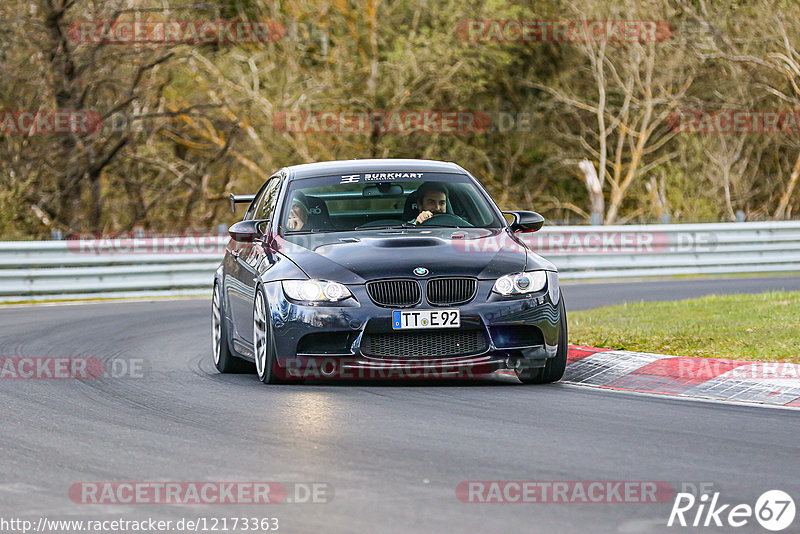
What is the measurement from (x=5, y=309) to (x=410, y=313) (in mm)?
11251

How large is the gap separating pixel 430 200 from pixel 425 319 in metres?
1.84

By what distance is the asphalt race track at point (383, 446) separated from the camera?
18.7ft

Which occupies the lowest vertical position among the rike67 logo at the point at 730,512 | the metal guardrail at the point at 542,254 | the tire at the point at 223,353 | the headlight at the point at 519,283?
the metal guardrail at the point at 542,254

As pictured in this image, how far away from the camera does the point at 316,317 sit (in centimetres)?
954

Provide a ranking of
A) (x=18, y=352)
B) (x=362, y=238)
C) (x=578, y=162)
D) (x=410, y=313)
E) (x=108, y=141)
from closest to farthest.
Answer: (x=410, y=313)
(x=362, y=238)
(x=18, y=352)
(x=108, y=141)
(x=578, y=162)

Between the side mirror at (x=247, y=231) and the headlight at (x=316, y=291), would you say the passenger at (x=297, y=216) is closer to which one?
the side mirror at (x=247, y=231)

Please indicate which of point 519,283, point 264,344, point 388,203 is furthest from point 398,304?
point 388,203

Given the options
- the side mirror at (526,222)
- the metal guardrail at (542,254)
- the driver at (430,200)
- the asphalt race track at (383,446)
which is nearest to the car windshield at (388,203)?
the driver at (430,200)

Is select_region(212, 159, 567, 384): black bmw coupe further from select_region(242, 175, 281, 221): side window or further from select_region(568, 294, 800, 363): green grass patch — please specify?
select_region(568, 294, 800, 363): green grass patch

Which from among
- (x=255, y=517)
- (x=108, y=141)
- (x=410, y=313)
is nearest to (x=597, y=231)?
(x=108, y=141)

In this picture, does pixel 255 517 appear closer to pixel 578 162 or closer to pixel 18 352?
pixel 18 352

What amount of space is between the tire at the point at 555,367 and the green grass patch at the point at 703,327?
145 cm

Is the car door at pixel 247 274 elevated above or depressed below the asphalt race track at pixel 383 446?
above

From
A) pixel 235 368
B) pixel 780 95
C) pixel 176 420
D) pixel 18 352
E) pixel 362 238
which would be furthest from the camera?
pixel 780 95
